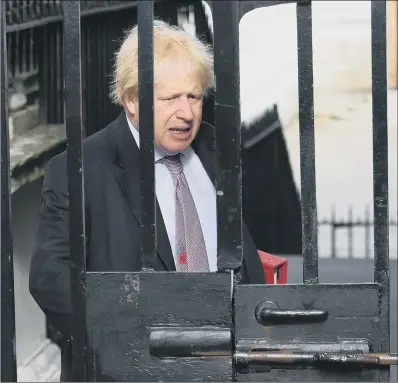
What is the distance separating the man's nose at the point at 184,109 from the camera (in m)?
3.08

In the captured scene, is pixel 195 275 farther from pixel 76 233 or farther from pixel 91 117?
pixel 91 117

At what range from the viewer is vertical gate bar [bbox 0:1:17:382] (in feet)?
9.05

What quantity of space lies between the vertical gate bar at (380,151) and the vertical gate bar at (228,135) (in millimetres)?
352

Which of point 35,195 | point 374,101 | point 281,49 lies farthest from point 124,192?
point 281,49

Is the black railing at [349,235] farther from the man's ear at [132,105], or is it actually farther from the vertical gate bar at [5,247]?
the vertical gate bar at [5,247]

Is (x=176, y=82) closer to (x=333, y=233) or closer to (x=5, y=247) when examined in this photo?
(x=5, y=247)

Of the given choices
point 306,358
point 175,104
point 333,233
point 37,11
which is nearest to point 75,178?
point 175,104

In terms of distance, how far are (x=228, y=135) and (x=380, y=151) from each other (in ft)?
1.29

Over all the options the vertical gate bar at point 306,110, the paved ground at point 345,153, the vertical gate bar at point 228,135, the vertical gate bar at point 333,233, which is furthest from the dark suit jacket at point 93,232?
the vertical gate bar at point 333,233

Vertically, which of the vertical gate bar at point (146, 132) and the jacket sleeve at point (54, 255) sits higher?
the vertical gate bar at point (146, 132)

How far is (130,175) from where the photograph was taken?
10.3 ft

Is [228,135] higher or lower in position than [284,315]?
higher

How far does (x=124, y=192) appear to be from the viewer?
3.10 metres

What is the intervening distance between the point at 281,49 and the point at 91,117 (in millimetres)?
1660
